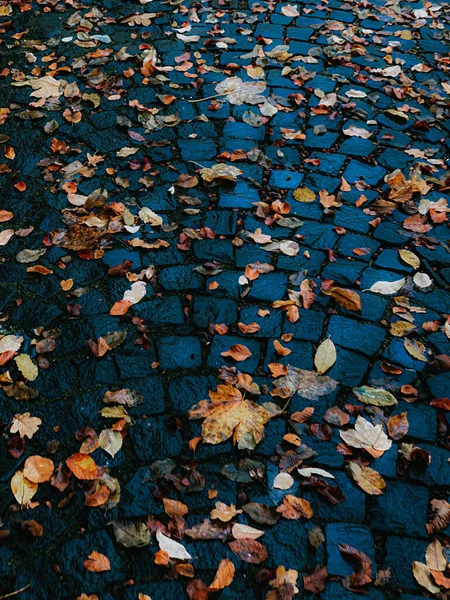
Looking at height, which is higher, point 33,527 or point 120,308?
point 120,308

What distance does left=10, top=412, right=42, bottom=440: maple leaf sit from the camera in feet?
7.59

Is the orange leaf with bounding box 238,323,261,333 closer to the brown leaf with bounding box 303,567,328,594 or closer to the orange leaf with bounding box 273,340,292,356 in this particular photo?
the orange leaf with bounding box 273,340,292,356

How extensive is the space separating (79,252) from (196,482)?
1.45 meters

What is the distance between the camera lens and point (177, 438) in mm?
2305

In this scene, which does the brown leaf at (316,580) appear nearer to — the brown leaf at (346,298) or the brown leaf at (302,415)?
the brown leaf at (302,415)

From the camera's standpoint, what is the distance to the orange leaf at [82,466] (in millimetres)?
2184

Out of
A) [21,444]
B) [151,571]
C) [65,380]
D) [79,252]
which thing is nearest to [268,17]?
[79,252]

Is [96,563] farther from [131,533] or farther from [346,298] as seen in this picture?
[346,298]

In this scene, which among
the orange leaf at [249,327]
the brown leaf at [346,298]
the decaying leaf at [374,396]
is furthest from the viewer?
the brown leaf at [346,298]

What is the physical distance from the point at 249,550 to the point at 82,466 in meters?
0.71

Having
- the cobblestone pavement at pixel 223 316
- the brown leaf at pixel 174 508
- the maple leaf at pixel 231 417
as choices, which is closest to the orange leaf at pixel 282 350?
the cobblestone pavement at pixel 223 316

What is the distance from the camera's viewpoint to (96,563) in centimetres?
197

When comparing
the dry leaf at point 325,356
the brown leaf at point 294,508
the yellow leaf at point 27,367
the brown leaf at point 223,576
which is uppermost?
the yellow leaf at point 27,367

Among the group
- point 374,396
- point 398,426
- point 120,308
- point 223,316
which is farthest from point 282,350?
point 120,308
